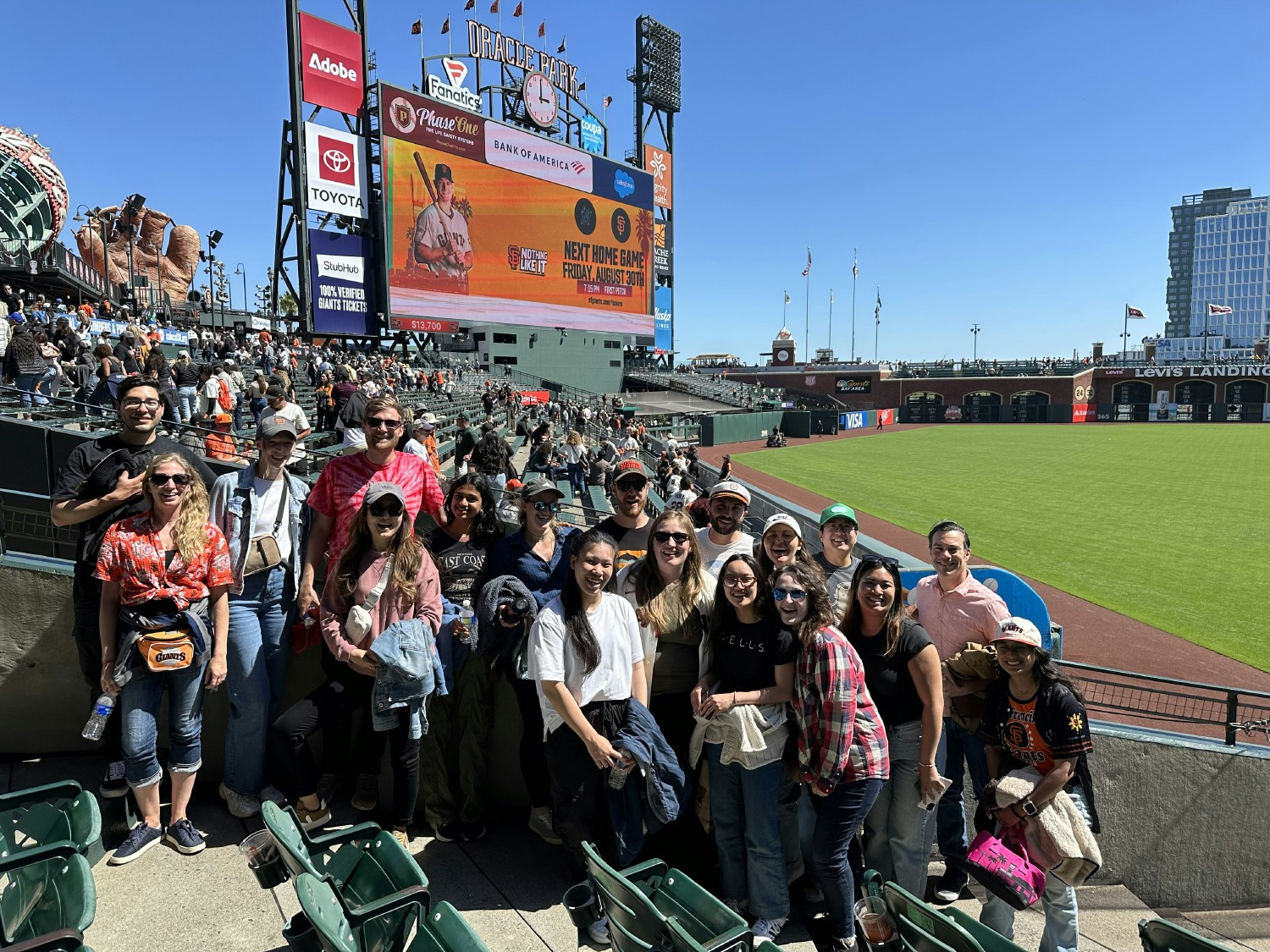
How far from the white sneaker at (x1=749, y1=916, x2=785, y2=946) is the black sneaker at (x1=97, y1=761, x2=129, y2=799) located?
2.98 m

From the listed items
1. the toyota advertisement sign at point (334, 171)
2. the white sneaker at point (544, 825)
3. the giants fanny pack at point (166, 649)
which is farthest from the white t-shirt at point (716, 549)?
the toyota advertisement sign at point (334, 171)

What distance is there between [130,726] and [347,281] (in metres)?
32.7

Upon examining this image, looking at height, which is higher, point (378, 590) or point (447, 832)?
point (378, 590)

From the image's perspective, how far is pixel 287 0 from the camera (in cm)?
2925

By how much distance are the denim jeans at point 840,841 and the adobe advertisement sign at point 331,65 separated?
3494 cm

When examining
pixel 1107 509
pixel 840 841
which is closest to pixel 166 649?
pixel 840 841

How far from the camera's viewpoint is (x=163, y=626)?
129 inches

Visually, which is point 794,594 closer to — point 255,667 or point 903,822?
point 903,822

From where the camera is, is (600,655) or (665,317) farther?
(665,317)

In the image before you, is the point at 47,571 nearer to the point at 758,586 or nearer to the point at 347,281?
the point at 758,586

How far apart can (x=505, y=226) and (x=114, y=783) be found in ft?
124

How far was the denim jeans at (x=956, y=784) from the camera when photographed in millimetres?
3734

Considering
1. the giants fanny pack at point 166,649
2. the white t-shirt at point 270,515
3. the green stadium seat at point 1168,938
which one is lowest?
the green stadium seat at point 1168,938

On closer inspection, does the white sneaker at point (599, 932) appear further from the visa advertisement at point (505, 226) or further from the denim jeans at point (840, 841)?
the visa advertisement at point (505, 226)
